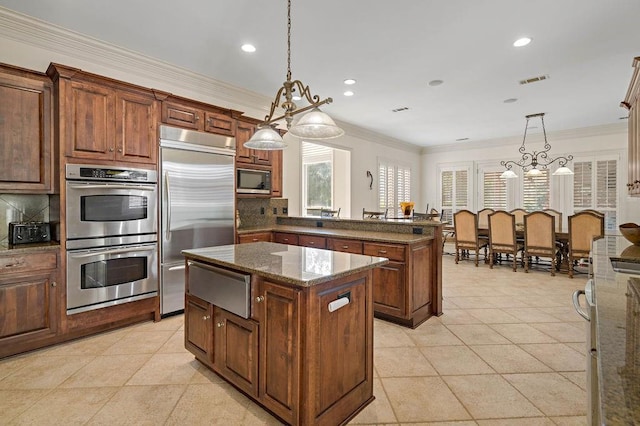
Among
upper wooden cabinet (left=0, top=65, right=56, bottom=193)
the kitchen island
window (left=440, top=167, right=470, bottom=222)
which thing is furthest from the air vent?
upper wooden cabinet (left=0, top=65, right=56, bottom=193)

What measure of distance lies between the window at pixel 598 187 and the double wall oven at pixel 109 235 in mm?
8812

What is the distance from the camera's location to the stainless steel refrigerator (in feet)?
11.2

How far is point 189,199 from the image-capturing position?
3.56 m

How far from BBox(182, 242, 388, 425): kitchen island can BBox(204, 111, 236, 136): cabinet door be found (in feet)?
7.13

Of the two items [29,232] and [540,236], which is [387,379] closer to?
[29,232]

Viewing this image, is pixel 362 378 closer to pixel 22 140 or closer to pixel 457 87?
pixel 22 140

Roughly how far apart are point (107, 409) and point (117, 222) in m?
1.70

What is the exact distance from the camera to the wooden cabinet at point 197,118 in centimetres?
350

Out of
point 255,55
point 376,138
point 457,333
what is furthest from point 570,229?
point 255,55

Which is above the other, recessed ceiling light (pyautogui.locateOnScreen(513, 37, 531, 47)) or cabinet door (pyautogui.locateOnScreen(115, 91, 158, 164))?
recessed ceiling light (pyautogui.locateOnScreen(513, 37, 531, 47))

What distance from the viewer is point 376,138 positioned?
25.6 feet

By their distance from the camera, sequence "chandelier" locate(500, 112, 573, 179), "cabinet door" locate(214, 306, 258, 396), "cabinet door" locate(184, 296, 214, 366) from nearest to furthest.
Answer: "cabinet door" locate(214, 306, 258, 396)
"cabinet door" locate(184, 296, 214, 366)
"chandelier" locate(500, 112, 573, 179)

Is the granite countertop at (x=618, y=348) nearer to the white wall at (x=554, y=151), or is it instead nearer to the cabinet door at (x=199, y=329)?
the cabinet door at (x=199, y=329)

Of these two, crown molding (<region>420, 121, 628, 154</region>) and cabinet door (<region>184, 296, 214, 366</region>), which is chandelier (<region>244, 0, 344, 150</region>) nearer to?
cabinet door (<region>184, 296, 214, 366</region>)
